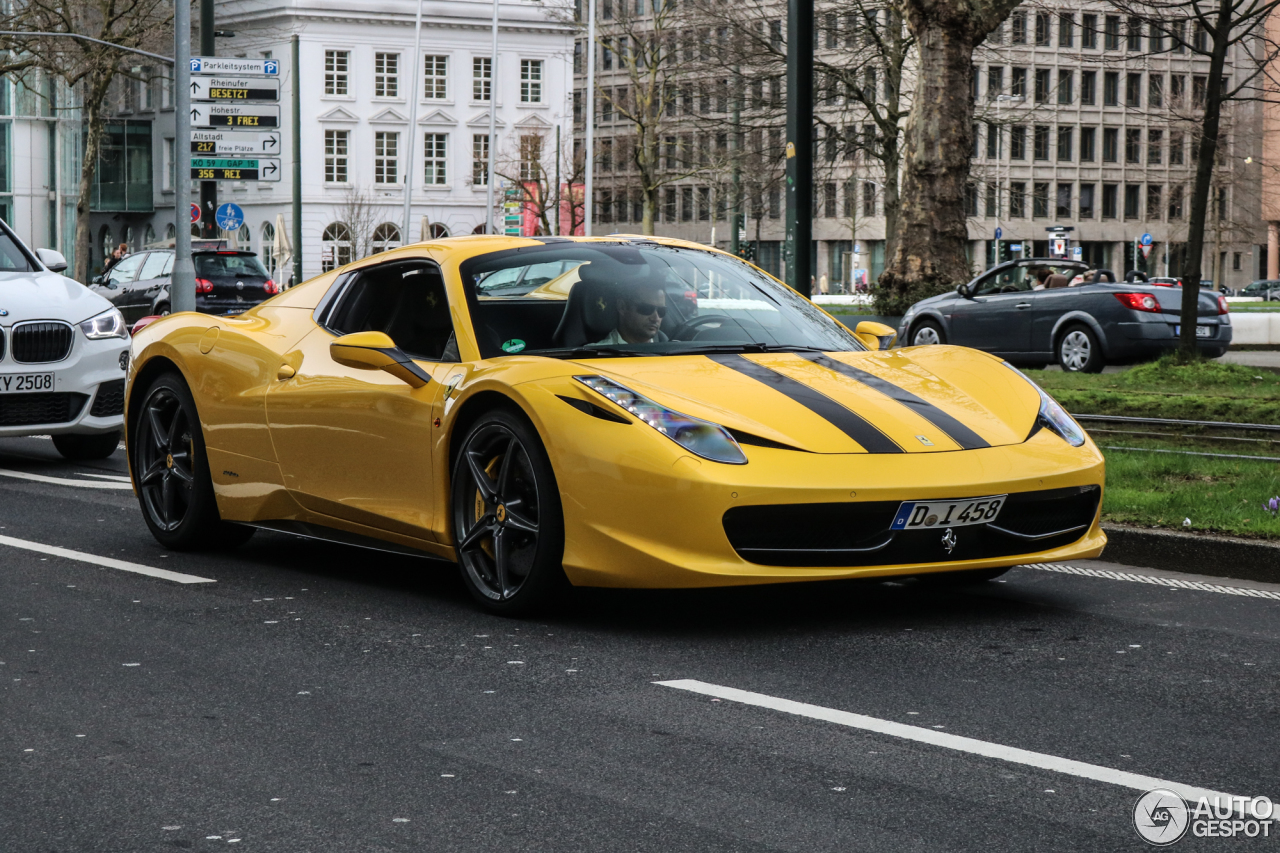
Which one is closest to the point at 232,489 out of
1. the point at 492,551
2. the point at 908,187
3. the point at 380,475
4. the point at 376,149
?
the point at 380,475

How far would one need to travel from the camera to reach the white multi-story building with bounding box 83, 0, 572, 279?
78625 mm

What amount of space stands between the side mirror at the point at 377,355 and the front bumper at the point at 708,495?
868 mm

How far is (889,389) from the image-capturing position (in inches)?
238

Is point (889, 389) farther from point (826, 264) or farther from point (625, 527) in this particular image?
point (826, 264)

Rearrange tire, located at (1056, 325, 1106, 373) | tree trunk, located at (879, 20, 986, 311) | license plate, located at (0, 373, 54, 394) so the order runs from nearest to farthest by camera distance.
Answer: license plate, located at (0, 373, 54, 394) → tire, located at (1056, 325, 1106, 373) → tree trunk, located at (879, 20, 986, 311)

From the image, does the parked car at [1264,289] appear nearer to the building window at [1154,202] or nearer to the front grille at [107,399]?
the building window at [1154,202]

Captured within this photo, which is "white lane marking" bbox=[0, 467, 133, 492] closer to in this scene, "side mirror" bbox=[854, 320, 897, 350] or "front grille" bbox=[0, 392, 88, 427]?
"front grille" bbox=[0, 392, 88, 427]

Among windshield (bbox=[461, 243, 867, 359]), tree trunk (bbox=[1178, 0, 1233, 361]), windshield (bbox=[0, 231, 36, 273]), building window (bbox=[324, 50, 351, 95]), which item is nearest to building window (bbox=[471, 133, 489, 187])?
building window (bbox=[324, 50, 351, 95])

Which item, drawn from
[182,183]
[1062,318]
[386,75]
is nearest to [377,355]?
[182,183]

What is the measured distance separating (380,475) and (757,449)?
166 centimetres

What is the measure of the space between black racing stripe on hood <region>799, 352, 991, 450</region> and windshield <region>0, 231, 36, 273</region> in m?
7.76

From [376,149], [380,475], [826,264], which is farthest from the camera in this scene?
[826,264]

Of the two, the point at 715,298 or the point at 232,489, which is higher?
the point at 715,298

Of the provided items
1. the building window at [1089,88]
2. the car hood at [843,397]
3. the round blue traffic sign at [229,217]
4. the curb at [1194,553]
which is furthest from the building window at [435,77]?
the car hood at [843,397]
